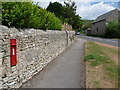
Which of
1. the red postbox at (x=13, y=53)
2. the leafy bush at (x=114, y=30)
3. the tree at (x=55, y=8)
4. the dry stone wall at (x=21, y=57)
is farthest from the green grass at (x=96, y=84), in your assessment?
the leafy bush at (x=114, y=30)

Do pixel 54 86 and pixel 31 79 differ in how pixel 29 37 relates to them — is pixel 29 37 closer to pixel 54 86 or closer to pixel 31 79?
pixel 31 79

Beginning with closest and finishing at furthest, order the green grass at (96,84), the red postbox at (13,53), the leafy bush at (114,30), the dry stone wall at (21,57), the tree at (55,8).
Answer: the dry stone wall at (21,57) → the red postbox at (13,53) → the green grass at (96,84) → the tree at (55,8) → the leafy bush at (114,30)

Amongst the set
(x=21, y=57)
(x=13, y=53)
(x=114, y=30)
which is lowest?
(x=21, y=57)

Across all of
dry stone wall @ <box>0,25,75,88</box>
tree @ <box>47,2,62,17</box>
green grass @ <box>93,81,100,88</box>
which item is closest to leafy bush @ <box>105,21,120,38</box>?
tree @ <box>47,2,62,17</box>

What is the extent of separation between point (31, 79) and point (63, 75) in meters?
1.37

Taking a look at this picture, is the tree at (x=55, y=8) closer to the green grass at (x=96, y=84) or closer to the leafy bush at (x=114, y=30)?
the leafy bush at (x=114, y=30)

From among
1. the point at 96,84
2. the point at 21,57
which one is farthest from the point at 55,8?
the point at 96,84

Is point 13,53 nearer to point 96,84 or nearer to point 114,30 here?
point 96,84

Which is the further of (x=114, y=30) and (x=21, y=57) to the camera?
(x=114, y=30)

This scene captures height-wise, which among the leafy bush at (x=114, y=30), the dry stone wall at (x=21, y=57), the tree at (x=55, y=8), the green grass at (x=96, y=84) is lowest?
the green grass at (x=96, y=84)

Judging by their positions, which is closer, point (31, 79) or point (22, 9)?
point (22, 9)

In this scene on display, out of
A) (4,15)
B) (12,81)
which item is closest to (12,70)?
(12,81)

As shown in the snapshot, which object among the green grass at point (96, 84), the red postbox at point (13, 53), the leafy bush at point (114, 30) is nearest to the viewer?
the red postbox at point (13, 53)

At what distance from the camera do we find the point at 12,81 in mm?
3756
